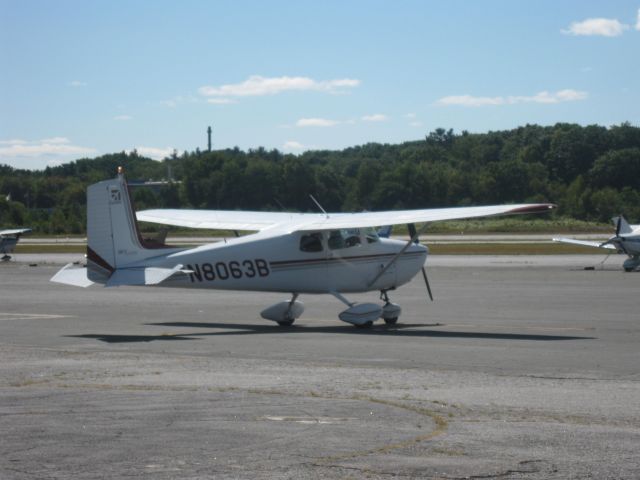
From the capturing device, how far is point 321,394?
438 inches

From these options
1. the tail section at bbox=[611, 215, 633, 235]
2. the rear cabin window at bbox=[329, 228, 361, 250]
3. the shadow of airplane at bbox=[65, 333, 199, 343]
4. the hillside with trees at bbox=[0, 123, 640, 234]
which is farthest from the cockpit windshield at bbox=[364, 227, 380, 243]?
the hillside with trees at bbox=[0, 123, 640, 234]

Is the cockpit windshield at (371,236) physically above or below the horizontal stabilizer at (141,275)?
above

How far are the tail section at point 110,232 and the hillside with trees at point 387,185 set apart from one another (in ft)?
151

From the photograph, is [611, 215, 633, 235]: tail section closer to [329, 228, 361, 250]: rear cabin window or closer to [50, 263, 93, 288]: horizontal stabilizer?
[329, 228, 361, 250]: rear cabin window

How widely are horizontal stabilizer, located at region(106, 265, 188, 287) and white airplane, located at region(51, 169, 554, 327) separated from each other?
0.02 m

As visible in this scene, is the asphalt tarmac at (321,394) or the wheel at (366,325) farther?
the wheel at (366,325)

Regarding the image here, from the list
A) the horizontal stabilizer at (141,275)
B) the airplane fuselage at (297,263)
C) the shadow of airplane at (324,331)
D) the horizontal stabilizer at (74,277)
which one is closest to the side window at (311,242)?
the airplane fuselage at (297,263)

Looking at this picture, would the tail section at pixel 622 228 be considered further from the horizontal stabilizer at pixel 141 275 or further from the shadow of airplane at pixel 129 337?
the shadow of airplane at pixel 129 337

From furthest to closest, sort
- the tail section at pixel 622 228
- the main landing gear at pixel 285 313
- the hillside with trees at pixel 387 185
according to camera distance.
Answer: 1. the hillside with trees at pixel 387 185
2. the tail section at pixel 622 228
3. the main landing gear at pixel 285 313

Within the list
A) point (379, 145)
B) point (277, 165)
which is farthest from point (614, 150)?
point (379, 145)

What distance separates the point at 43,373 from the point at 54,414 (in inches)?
131

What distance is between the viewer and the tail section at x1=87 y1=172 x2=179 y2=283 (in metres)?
18.3

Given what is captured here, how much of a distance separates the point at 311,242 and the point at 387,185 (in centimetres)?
6396

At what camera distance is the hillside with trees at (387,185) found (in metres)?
80.1
